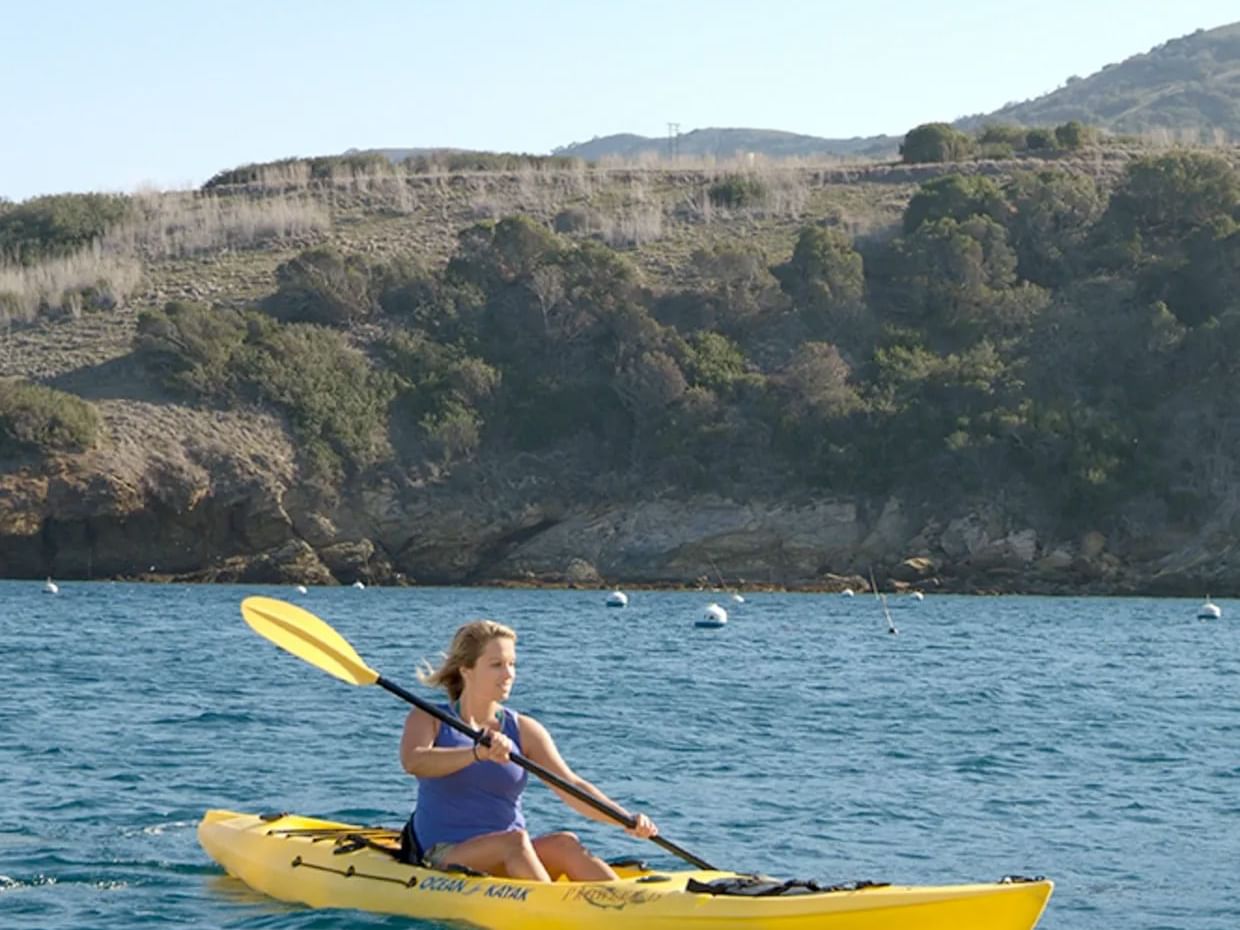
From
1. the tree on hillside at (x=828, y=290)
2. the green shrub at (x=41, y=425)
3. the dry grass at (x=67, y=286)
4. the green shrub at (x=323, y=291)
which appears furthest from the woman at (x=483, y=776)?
the dry grass at (x=67, y=286)

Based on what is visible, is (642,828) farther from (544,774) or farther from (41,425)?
(41,425)

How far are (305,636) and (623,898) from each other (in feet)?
9.19

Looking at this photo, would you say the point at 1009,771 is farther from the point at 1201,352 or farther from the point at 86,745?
the point at 1201,352

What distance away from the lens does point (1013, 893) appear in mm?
9672

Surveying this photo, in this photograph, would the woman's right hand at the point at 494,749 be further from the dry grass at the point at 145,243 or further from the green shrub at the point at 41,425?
the dry grass at the point at 145,243

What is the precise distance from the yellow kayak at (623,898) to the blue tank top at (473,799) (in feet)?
0.76

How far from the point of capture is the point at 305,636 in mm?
12031

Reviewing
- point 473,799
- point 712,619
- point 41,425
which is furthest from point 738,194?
point 473,799

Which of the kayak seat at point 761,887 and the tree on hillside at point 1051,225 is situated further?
the tree on hillside at point 1051,225

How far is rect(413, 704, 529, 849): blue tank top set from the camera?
1047cm

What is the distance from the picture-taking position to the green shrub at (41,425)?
5103 cm

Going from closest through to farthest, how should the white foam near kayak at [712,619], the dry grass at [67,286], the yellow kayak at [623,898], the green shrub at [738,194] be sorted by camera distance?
1. the yellow kayak at [623,898]
2. the white foam near kayak at [712,619]
3. the dry grass at [67,286]
4. the green shrub at [738,194]

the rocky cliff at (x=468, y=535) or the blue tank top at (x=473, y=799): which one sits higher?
the blue tank top at (x=473, y=799)

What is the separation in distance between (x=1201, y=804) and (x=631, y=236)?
51285mm
